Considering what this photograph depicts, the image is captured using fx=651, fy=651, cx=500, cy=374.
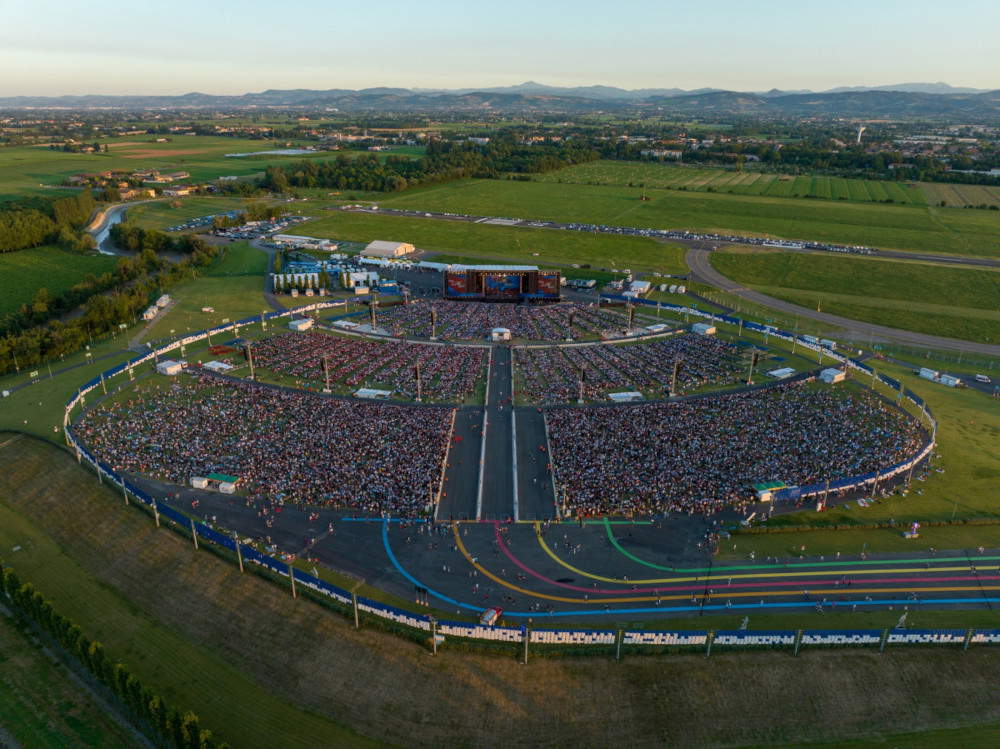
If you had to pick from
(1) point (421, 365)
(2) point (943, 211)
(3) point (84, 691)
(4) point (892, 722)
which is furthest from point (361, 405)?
(2) point (943, 211)

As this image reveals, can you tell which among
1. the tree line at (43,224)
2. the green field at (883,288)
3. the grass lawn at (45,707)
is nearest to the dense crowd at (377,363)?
the grass lawn at (45,707)

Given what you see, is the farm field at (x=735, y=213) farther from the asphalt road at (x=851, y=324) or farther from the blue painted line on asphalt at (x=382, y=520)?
the blue painted line on asphalt at (x=382, y=520)

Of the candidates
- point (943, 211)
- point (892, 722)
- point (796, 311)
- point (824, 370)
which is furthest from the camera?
point (943, 211)

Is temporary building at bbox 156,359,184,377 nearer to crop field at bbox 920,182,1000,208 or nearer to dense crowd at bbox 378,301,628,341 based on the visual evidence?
dense crowd at bbox 378,301,628,341

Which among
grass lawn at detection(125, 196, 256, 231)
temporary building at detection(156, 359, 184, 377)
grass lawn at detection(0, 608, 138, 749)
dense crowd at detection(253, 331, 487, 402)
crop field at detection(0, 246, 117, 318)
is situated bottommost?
grass lawn at detection(0, 608, 138, 749)

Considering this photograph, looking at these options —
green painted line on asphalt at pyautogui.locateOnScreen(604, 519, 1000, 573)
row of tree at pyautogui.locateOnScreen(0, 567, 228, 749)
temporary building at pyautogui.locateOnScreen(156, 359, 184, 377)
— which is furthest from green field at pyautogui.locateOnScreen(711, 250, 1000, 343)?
row of tree at pyautogui.locateOnScreen(0, 567, 228, 749)

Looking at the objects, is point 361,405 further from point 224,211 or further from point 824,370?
point 224,211
